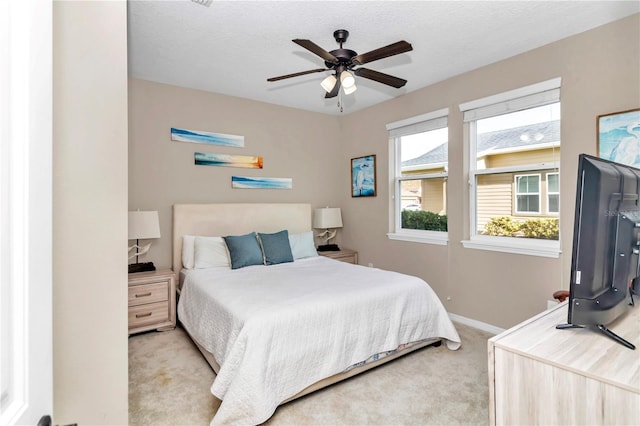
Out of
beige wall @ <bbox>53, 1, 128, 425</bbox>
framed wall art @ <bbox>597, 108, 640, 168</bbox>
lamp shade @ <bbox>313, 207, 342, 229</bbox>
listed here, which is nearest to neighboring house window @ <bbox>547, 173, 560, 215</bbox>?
framed wall art @ <bbox>597, 108, 640, 168</bbox>

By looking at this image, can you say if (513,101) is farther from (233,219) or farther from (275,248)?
(233,219)

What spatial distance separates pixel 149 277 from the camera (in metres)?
3.30

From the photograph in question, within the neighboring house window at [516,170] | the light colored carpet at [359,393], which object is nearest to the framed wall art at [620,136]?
the neighboring house window at [516,170]

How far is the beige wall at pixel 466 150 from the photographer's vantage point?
259cm

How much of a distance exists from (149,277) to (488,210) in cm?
347

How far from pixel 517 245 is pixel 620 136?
1165mm

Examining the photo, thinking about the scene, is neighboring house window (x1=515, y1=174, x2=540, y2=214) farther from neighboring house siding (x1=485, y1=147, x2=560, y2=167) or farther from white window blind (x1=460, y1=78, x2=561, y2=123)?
white window blind (x1=460, y1=78, x2=561, y2=123)

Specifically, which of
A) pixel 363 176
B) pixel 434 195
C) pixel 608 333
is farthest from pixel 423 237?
pixel 608 333

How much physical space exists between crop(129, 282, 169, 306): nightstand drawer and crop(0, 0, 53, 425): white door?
111 inches

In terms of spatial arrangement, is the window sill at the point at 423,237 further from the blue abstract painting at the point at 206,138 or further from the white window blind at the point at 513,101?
the blue abstract painting at the point at 206,138

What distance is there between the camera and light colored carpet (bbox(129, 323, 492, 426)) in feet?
6.67

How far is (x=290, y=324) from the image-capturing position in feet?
6.98

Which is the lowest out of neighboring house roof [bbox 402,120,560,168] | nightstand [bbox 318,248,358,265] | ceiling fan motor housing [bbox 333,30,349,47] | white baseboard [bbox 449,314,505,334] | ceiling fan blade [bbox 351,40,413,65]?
white baseboard [bbox 449,314,505,334]

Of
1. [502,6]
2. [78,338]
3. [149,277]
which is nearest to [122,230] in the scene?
[78,338]
